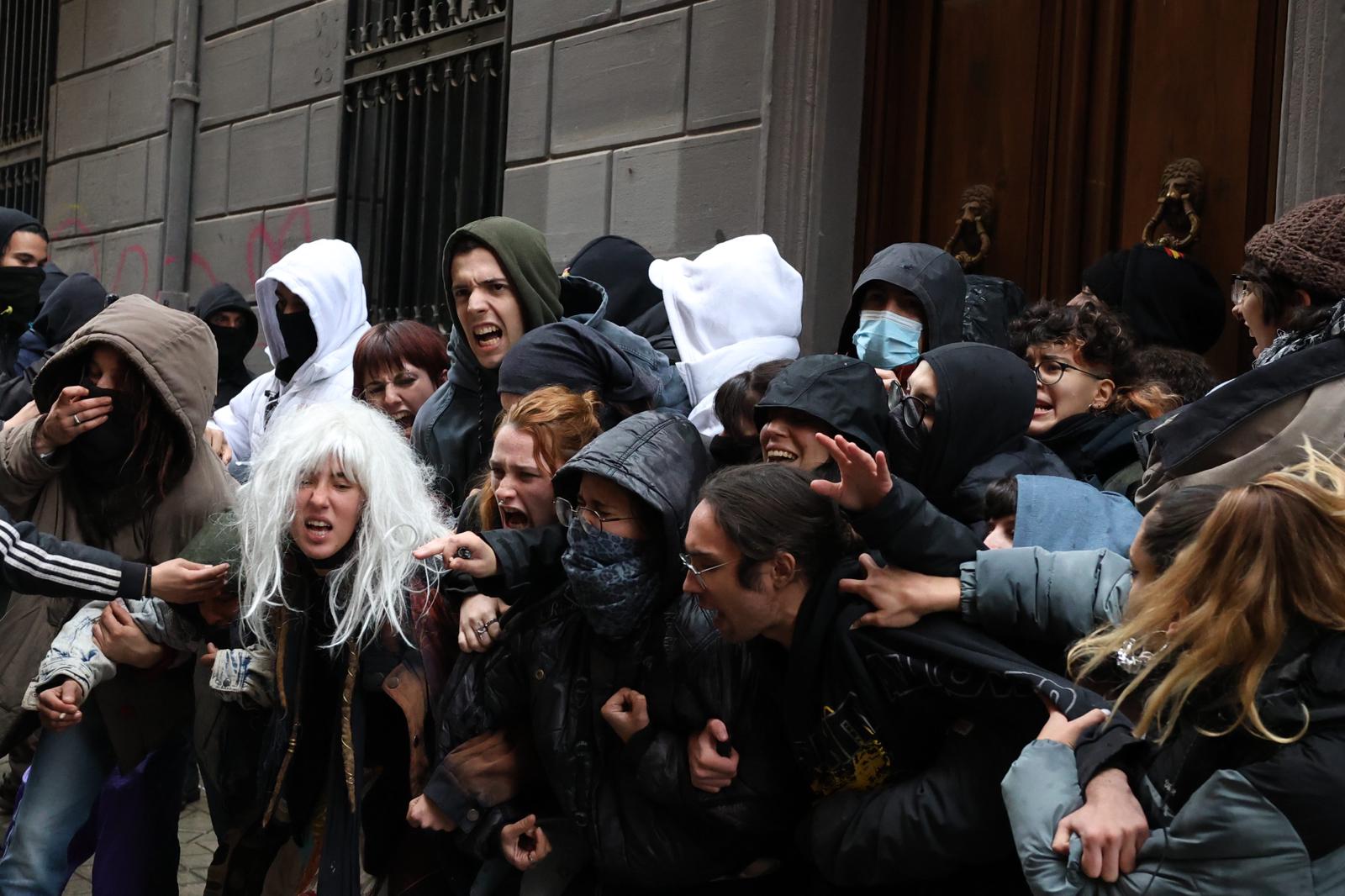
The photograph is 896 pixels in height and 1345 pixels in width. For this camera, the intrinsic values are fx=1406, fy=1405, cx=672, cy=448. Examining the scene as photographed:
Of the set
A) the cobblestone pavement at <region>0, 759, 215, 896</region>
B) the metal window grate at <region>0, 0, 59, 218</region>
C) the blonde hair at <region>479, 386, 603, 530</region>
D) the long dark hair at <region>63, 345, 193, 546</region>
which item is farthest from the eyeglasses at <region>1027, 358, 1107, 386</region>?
the metal window grate at <region>0, 0, 59, 218</region>

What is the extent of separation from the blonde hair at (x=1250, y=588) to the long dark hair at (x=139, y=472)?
113 inches

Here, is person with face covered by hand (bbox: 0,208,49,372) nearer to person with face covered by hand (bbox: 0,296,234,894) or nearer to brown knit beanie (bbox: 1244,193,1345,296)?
person with face covered by hand (bbox: 0,296,234,894)

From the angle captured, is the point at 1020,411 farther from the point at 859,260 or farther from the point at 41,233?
the point at 41,233

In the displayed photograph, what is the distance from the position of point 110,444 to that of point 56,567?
0.45 meters

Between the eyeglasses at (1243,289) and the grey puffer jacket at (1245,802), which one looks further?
the eyeglasses at (1243,289)

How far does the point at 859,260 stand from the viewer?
20.2 feet

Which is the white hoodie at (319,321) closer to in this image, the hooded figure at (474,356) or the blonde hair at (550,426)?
the hooded figure at (474,356)

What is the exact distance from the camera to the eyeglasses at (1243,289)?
3084 millimetres

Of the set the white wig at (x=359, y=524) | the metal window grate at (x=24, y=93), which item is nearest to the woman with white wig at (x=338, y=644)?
the white wig at (x=359, y=524)

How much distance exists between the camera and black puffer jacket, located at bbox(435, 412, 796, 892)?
3.02m

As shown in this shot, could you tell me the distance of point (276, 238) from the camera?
359 inches

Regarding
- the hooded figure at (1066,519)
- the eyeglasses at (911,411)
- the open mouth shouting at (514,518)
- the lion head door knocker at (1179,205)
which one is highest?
the lion head door knocker at (1179,205)

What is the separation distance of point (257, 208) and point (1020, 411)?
7283mm

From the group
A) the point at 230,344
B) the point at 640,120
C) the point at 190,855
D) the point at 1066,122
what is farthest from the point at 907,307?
the point at 230,344
